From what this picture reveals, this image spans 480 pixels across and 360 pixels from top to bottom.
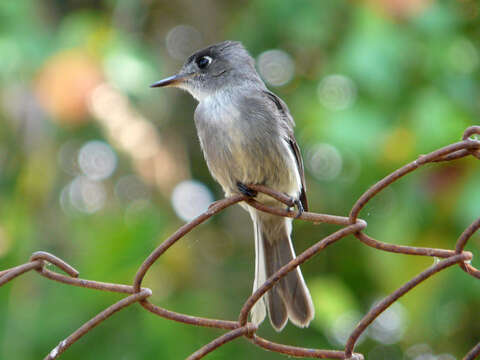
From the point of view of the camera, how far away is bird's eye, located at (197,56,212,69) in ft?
12.8

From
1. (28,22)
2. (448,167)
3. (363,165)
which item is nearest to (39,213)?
(28,22)

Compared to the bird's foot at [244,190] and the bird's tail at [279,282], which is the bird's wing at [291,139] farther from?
the bird's foot at [244,190]

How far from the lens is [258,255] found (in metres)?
3.10

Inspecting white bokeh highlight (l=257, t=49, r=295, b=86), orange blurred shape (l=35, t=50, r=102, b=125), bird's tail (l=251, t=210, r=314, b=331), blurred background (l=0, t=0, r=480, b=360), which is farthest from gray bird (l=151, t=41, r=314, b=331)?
white bokeh highlight (l=257, t=49, r=295, b=86)

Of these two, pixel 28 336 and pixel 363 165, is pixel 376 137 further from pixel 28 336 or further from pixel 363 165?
pixel 28 336

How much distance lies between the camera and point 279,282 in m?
2.83

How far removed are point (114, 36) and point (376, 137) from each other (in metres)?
1.65

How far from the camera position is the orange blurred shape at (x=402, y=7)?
3.88m

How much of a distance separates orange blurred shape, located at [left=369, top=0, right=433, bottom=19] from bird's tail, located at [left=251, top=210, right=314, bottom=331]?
1311mm

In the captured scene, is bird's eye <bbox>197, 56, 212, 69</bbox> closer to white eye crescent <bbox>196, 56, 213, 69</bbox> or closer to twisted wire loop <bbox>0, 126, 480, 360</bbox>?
white eye crescent <bbox>196, 56, 213, 69</bbox>

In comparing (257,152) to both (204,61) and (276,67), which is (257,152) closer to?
(204,61)

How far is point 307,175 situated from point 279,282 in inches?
→ 98.0

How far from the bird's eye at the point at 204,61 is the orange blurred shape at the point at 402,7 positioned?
37.7 inches

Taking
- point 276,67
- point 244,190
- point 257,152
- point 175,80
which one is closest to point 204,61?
point 175,80
